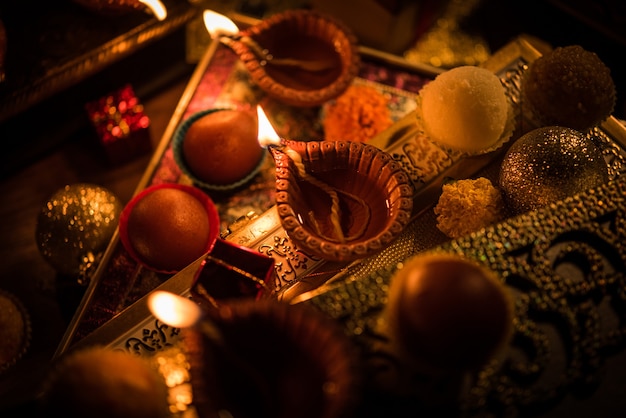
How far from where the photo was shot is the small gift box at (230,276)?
112 cm

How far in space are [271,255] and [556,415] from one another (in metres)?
0.70

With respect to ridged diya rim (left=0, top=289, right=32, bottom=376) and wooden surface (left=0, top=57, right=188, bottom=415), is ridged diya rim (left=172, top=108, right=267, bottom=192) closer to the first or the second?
wooden surface (left=0, top=57, right=188, bottom=415)

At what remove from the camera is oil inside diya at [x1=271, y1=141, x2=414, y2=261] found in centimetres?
108

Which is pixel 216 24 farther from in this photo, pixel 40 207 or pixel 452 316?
pixel 452 316

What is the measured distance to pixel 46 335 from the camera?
1.62 metres

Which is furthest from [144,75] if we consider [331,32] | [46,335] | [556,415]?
[556,415]

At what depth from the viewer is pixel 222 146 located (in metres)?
1.53

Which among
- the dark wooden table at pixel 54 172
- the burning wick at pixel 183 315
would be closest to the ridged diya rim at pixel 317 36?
the dark wooden table at pixel 54 172

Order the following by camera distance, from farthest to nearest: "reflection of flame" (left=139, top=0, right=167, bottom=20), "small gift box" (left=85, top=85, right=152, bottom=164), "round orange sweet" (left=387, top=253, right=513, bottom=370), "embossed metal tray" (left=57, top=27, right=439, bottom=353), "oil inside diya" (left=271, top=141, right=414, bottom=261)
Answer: "small gift box" (left=85, top=85, right=152, bottom=164)
"reflection of flame" (left=139, top=0, right=167, bottom=20)
"embossed metal tray" (left=57, top=27, right=439, bottom=353)
"oil inside diya" (left=271, top=141, right=414, bottom=261)
"round orange sweet" (left=387, top=253, right=513, bottom=370)

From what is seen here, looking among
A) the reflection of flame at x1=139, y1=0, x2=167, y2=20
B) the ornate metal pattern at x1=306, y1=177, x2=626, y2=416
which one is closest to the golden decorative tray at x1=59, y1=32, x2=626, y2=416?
the ornate metal pattern at x1=306, y1=177, x2=626, y2=416

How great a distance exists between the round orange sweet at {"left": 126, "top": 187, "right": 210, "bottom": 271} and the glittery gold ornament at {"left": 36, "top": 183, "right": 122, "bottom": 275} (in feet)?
0.55

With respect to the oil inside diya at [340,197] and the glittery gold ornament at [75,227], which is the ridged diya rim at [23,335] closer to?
the glittery gold ornament at [75,227]

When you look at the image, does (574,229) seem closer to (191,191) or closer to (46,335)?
(191,191)

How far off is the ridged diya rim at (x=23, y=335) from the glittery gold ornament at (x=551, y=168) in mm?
1432
